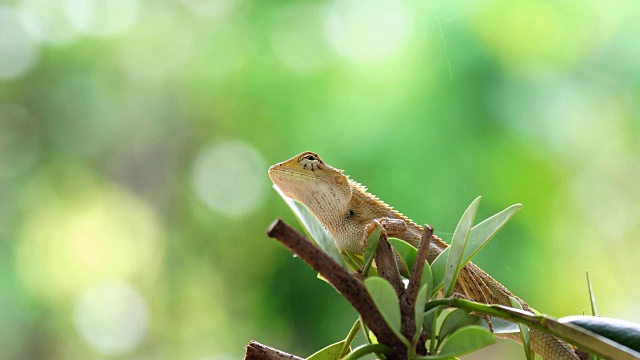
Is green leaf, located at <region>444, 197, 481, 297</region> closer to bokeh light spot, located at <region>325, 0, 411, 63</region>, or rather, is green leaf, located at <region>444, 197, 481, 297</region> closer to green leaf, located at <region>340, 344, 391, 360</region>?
green leaf, located at <region>340, 344, 391, 360</region>

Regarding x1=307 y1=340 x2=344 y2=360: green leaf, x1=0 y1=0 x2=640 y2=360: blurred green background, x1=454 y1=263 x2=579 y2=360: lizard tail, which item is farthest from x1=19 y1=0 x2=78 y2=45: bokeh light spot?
x1=307 y1=340 x2=344 y2=360: green leaf

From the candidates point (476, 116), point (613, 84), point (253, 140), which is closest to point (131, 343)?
point (253, 140)

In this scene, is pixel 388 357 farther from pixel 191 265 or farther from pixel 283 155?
pixel 191 265

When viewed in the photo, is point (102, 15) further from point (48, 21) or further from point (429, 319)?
point (429, 319)

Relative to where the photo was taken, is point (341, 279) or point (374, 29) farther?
point (374, 29)

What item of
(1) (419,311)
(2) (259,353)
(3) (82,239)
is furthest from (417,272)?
(3) (82,239)

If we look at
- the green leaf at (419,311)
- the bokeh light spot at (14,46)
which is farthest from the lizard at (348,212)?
the bokeh light spot at (14,46)

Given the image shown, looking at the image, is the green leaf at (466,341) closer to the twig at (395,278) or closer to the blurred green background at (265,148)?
the twig at (395,278)
